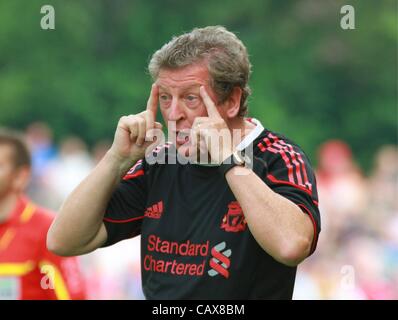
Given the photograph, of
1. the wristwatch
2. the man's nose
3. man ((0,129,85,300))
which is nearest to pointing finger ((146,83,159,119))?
the man's nose

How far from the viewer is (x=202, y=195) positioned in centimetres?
494

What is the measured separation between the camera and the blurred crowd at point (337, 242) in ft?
34.1

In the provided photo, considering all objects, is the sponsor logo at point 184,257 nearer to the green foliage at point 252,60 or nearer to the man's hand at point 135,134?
the man's hand at point 135,134

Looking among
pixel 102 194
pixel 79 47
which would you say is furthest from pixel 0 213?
pixel 79 47

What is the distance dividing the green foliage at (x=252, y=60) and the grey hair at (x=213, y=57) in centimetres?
1204

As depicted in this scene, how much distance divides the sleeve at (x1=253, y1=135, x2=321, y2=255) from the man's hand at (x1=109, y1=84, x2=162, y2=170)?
55 centimetres

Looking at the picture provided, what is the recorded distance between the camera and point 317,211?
15.4 ft

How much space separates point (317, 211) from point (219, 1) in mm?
15103

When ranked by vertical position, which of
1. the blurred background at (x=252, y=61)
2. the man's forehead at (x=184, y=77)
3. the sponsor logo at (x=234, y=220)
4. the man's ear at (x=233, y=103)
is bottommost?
the blurred background at (x=252, y=61)

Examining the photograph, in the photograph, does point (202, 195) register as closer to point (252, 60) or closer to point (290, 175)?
point (290, 175)

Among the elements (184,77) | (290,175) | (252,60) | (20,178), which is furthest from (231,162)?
(252,60)

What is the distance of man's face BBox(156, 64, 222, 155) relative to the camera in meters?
4.88

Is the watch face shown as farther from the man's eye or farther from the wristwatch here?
the man's eye

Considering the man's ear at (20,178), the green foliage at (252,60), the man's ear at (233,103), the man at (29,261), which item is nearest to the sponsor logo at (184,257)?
the man's ear at (233,103)
